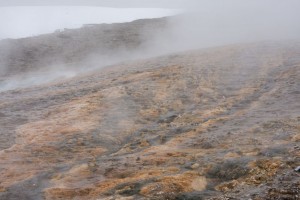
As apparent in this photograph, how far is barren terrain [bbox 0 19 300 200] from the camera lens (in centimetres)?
795

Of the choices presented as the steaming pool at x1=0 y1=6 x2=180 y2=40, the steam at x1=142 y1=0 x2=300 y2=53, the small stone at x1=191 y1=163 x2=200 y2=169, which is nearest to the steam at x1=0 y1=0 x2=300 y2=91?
the steam at x1=142 y1=0 x2=300 y2=53

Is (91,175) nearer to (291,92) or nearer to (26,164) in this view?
(26,164)

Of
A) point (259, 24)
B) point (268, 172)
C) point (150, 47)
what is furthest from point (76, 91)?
point (259, 24)

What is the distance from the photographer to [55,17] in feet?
131

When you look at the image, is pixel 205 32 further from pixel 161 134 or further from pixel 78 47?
pixel 161 134

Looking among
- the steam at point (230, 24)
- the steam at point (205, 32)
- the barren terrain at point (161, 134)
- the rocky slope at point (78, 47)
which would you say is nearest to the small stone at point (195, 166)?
the barren terrain at point (161, 134)

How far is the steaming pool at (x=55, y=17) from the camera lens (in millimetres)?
35625

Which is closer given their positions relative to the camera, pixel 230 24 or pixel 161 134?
pixel 161 134

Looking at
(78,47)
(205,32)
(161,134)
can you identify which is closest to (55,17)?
(78,47)

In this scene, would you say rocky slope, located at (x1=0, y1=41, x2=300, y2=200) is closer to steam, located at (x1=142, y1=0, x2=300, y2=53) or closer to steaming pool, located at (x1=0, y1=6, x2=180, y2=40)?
steam, located at (x1=142, y1=0, x2=300, y2=53)

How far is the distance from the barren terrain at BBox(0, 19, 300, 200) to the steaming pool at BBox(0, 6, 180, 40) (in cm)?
1888

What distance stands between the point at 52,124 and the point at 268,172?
647 centimetres

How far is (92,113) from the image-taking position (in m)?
12.6

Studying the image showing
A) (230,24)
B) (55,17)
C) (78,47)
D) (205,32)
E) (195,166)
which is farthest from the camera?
(55,17)
